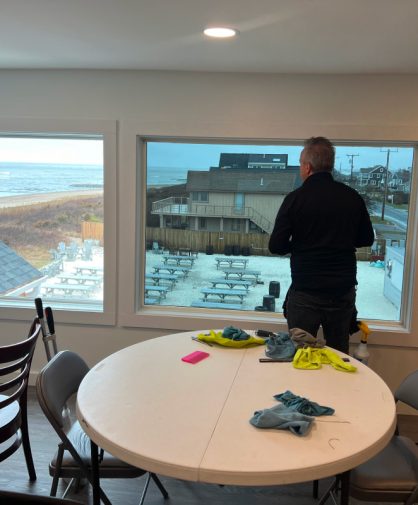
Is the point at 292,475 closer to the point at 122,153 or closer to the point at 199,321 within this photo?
the point at 199,321

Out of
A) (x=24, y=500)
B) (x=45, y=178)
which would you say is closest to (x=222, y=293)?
(x=45, y=178)

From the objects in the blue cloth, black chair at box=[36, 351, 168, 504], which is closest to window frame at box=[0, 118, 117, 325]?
black chair at box=[36, 351, 168, 504]

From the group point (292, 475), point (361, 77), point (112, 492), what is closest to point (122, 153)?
point (361, 77)

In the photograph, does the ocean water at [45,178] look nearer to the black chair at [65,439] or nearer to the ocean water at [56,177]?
the ocean water at [56,177]

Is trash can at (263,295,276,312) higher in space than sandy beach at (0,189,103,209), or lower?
lower

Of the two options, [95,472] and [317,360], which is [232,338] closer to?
[317,360]

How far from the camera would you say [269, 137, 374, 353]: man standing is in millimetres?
2508

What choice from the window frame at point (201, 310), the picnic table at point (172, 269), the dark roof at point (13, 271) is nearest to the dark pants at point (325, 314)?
the window frame at point (201, 310)

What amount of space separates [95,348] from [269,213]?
161cm

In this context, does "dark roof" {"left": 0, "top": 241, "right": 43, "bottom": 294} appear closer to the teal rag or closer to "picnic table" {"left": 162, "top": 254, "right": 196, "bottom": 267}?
"picnic table" {"left": 162, "top": 254, "right": 196, "bottom": 267}

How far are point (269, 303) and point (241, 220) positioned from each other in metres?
0.64

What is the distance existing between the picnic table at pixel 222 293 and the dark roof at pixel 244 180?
72cm

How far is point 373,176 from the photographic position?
3254 mm

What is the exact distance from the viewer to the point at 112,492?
7.92 ft
